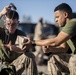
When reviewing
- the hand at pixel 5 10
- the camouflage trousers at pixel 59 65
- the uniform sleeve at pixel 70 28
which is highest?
the hand at pixel 5 10

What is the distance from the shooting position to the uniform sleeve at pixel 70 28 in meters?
5.10

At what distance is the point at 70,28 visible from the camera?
5.11 metres

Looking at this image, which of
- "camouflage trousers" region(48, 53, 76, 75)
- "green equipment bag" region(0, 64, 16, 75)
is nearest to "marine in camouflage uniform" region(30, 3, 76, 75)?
"camouflage trousers" region(48, 53, 76, 75)

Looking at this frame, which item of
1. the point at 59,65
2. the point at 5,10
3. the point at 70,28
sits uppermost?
the point at 5,10

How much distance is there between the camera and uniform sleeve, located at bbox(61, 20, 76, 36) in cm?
510

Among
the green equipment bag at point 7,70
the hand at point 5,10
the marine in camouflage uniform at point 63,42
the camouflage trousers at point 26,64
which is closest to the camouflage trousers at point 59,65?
the marine in camouflage uniform at point 63,42

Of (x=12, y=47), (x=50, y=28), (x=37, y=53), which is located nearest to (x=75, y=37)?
(x=12, y=47)

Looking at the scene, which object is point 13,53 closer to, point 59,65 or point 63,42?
point 59,65

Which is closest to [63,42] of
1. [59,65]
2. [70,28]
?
[70,28]

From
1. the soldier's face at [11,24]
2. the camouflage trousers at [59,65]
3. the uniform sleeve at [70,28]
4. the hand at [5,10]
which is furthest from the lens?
the soldier's face at [11,24]

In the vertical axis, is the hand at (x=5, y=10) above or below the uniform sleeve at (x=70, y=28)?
above

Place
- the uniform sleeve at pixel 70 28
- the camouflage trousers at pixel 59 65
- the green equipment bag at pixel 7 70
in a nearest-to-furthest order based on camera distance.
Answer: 1. the uniform sleeve at pixel 70 28
2. the green equipment bag at pixel 7 70
3. the camouflage trousers at pixel 59 65

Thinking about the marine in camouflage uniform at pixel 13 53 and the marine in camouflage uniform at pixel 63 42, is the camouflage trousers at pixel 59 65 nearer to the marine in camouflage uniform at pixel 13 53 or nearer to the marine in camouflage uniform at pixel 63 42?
the marine in camouflage uniform at pixel 63 42

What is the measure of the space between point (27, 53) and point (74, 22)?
134 cm
